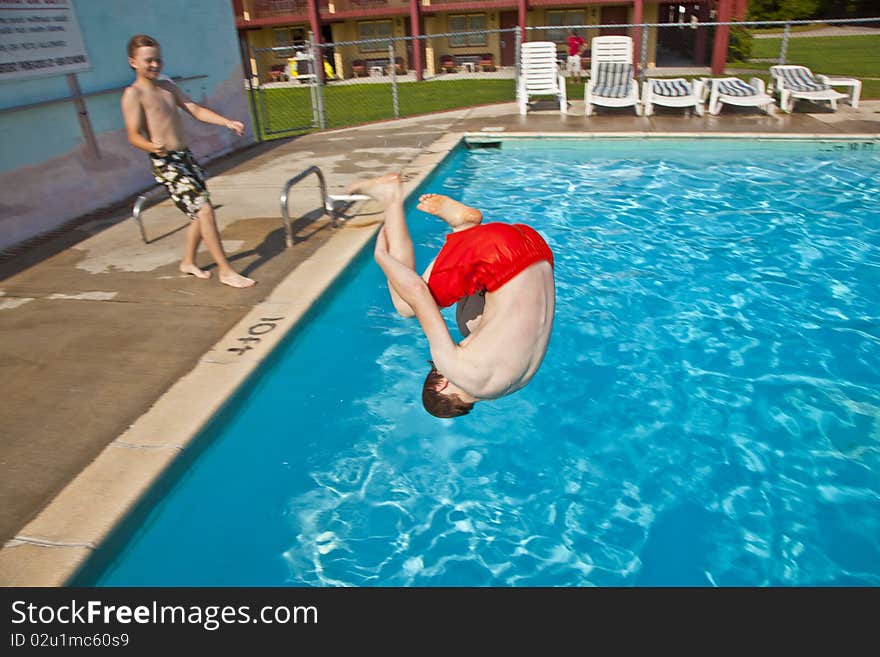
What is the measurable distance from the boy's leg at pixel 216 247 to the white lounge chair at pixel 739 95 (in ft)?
40.9

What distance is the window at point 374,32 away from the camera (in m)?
34.6

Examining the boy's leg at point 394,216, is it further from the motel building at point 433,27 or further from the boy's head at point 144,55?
the motel building at point 433,27

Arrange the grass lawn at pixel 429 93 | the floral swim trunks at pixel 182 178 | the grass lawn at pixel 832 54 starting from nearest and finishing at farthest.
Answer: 1. the floral swim trunks at pixel 182 178
2. the grass lawn at pixel 429 93
3. the grass lawn at pixel 832 54

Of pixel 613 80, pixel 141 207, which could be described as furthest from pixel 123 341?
pixel 613 80

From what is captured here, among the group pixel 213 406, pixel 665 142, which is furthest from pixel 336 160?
pixel 213 406

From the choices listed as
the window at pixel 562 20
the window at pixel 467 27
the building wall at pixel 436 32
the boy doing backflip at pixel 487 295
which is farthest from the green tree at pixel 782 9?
the boy doing backflip at pixel 487 295

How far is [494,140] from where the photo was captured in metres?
13.0

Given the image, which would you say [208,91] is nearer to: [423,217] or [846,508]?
[423,217]

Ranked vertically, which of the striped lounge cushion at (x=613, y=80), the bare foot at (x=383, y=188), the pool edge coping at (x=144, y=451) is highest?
the bare foot at (x=383, y=188)

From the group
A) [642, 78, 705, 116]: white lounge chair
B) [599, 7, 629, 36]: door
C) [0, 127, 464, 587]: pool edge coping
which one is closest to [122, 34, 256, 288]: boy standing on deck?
[0, 127, 464, 587]: pool edge coping

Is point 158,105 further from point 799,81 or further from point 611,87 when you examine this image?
point 799,81

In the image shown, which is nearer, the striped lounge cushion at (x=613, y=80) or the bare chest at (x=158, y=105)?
the bare chest at (x=158, y=105)

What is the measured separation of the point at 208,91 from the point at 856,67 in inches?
920

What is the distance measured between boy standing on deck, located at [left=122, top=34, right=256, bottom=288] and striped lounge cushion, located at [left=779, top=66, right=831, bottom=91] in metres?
13.9
